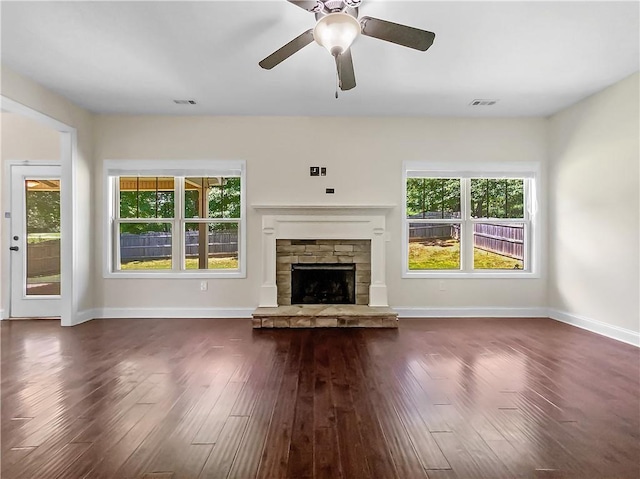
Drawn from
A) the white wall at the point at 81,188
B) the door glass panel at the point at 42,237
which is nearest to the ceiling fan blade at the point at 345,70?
the white wall at the point at 81,188

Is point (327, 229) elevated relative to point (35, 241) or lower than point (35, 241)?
elevated

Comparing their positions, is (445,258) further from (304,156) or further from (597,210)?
(304,156)

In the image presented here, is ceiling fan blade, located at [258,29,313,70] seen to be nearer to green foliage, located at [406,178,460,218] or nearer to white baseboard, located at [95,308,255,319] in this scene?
green foliage, located at [406,178,460,218]

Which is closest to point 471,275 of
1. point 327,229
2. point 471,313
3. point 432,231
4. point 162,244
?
point 471,313

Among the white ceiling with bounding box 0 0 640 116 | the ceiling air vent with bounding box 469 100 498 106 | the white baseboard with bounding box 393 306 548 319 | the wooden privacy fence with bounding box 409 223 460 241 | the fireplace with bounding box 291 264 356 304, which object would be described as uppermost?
the ceiling air vent with bounding box 469 100 498 106

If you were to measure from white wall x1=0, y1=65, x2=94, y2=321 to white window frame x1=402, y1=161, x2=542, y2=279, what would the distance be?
4366 mm

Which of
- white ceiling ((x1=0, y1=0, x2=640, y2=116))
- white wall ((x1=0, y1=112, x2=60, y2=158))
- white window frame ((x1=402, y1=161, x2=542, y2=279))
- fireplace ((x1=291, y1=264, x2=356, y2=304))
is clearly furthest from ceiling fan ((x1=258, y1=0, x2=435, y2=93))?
white wall ((x1=0, y1=112, x2=60, y2=158))

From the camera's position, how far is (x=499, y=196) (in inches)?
210

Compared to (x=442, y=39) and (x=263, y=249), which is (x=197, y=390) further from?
(x=442, y=39)

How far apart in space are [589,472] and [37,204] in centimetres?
652

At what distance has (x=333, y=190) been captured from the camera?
16.8 feet

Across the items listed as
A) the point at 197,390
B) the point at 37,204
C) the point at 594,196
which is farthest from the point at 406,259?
the point at 37,204

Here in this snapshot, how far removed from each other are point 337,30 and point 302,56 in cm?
122

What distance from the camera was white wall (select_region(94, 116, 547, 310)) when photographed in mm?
5090
